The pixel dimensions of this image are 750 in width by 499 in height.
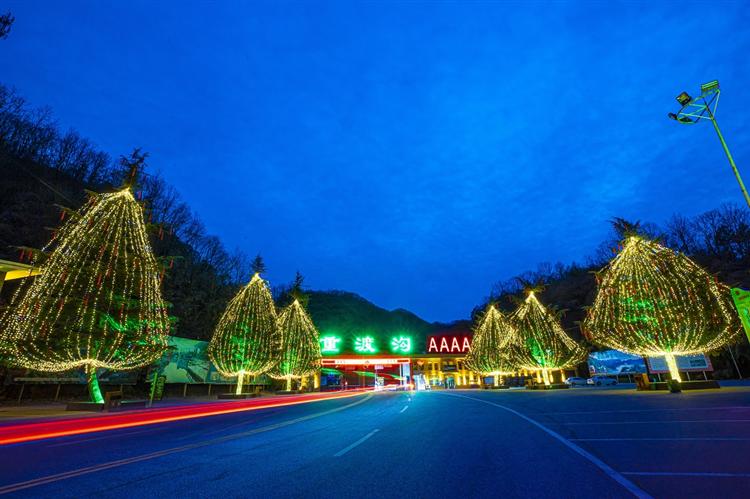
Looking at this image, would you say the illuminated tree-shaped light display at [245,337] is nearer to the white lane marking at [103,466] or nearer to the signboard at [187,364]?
the signboard at [187,364]

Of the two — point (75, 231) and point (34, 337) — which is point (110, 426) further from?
point (75, 231)

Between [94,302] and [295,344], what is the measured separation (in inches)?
835

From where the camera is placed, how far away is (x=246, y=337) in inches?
1241

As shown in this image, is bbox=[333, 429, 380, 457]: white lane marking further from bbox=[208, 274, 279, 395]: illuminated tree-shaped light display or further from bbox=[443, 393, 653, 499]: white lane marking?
bbox=[208, 274, 279, 395]: illuminated tree-shaped light display

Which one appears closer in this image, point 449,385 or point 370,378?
point 449,385

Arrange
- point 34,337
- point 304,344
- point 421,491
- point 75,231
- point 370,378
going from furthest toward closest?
point 370,378 → point 304,344 → point 75,231 → point 34,337 → point 421,491

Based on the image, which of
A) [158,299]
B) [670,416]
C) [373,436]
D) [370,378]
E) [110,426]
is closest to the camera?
[373,436]

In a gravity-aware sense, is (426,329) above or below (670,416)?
above

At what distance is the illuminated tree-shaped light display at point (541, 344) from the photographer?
31.2 meters

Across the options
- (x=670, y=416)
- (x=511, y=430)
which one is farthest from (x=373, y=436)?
(x=670, y=416)

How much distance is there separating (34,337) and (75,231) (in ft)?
16.8

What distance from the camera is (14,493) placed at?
478cm

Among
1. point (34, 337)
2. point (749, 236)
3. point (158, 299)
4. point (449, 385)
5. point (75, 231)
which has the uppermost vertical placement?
point (749, 236)

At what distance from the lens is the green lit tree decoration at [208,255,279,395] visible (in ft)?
102
